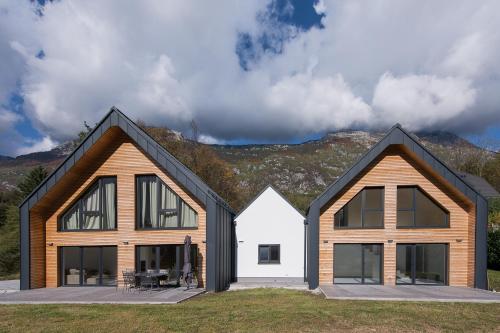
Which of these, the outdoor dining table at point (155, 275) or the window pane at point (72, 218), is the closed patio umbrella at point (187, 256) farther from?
the window pane at point (72, 218)

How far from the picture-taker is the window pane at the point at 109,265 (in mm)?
15844

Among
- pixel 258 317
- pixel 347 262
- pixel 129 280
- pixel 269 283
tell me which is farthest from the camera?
pixel 269 283

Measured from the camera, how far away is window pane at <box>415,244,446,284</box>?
15.8m

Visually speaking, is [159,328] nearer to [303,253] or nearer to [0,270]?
[303,253]

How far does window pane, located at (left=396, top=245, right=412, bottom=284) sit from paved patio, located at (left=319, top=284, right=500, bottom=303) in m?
0.79

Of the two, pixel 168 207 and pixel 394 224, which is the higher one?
pixel 168 207

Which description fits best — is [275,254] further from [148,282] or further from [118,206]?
[118,206]

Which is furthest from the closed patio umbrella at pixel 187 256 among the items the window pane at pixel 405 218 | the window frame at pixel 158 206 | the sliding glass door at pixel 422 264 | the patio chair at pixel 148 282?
the window pane at pixel 405 218

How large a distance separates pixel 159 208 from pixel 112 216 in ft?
7.53

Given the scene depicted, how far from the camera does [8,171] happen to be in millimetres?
80562

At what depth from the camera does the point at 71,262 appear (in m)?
16.2

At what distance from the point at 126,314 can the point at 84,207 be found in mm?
7818

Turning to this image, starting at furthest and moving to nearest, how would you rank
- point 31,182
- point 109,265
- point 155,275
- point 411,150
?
point 31,182
point 109,265
point 411,150
point 155,275

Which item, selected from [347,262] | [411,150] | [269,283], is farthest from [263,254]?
[411,150]
